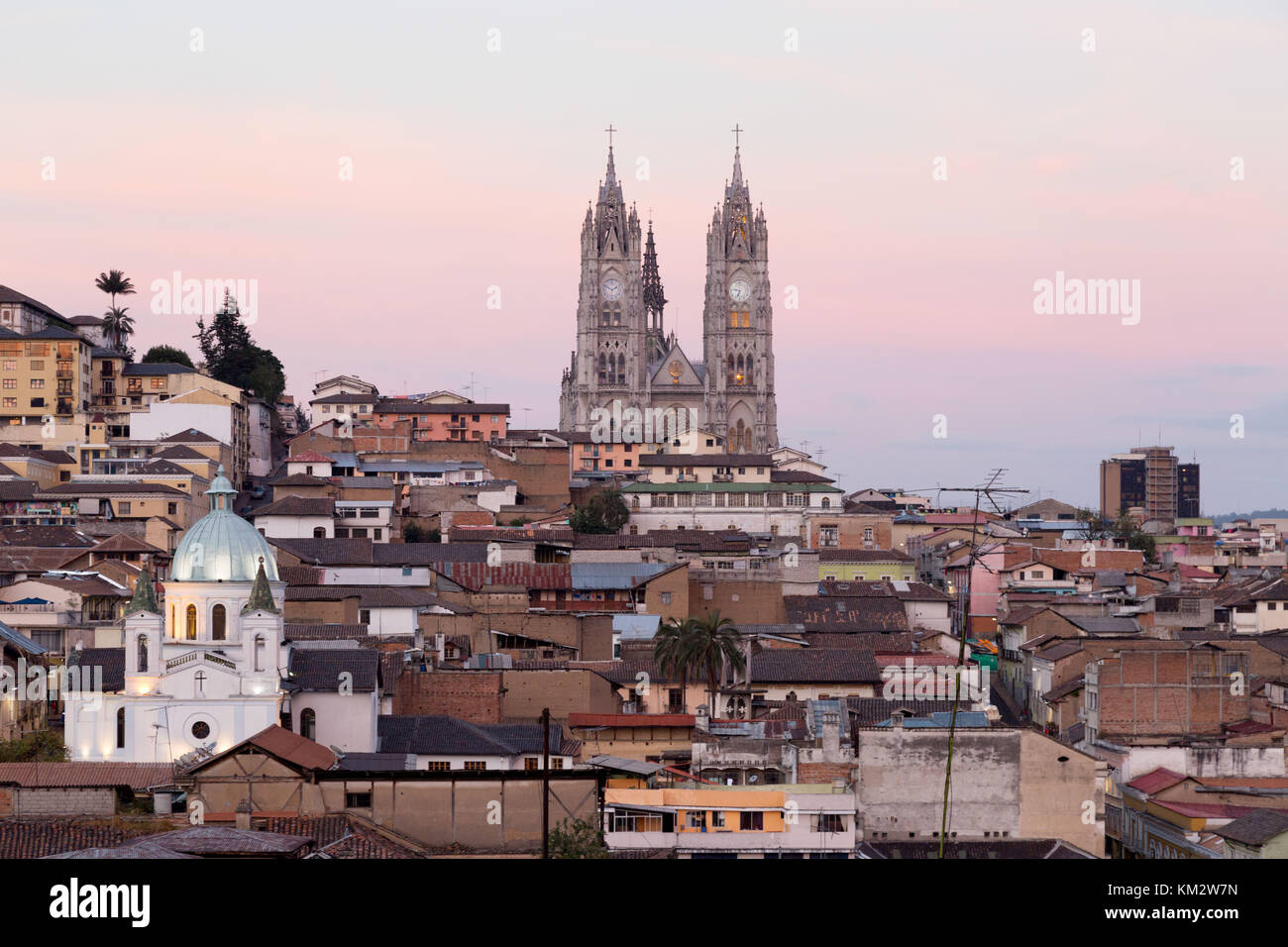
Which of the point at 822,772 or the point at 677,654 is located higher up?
the point at 677,654

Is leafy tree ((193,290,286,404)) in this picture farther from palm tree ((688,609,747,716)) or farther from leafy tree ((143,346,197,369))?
palm tree ((688,609,747,716))

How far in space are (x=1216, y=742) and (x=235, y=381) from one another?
87810 mm

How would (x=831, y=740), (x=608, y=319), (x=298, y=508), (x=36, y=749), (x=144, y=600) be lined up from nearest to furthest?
(x=831, y=740), (x=36, y=749), (x=144, y=600), (x=298, y=508), (x=608, y=319)

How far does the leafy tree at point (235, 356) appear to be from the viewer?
13025 cm

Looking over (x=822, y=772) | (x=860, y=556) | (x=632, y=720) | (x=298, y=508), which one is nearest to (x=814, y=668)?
(x=632, y=720)

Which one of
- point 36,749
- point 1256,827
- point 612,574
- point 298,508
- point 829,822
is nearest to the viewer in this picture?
Result: point 1256,827

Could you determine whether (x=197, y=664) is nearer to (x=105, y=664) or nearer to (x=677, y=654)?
(x=105, y=664)

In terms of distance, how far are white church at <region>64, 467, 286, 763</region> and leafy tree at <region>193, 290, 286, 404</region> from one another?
77.0 metres

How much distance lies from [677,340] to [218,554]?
126 m

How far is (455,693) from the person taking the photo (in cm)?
5609

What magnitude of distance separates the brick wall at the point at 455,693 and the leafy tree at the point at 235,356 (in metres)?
76.1

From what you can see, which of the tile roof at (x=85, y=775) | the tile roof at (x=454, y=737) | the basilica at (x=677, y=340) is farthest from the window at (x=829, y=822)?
the basilica at (x=677, y=340)
